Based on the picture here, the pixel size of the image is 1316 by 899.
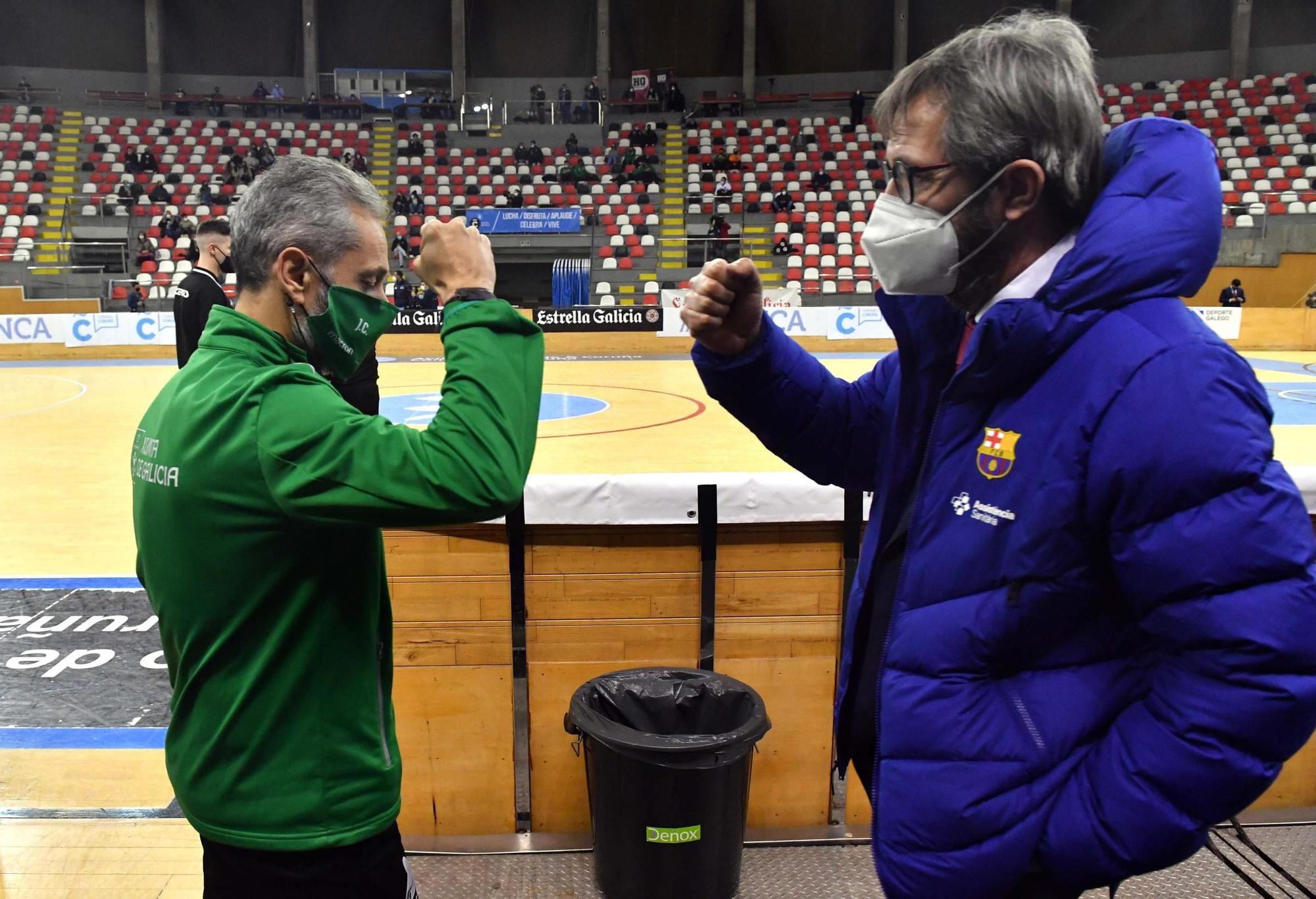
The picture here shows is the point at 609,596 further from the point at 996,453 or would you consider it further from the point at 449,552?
the point at 996,453

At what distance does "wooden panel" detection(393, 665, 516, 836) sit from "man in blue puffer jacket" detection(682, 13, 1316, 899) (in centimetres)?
174

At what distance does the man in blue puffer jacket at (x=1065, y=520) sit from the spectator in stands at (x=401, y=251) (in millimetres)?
21529

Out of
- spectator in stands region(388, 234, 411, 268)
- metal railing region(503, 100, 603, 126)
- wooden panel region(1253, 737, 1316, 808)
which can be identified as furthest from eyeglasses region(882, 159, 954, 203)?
metal railing region(503, 100, 603, 126)

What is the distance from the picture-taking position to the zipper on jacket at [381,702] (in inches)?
66.1

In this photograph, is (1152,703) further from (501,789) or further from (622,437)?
(622,437)

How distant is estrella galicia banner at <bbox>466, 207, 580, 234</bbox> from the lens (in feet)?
82.2

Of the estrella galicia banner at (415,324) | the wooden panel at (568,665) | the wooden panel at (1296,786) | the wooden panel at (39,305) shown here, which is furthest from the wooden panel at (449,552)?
the wooden panel at (39,305)

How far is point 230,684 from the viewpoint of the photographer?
156 centimetres

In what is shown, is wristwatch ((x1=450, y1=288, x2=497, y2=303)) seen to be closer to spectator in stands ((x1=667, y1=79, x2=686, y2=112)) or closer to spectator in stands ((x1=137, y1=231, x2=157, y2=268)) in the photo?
spectator in stands ((x1=137, y1=231, x2=157, y2=268))

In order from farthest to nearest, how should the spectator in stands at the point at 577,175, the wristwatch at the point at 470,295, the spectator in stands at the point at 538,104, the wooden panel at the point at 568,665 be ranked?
the spectator in stands at the point at 538,104, the spectator in stands at the point at 577,175, the wooden panel at the point at 568,665, the wristwatch at the point at 470,295

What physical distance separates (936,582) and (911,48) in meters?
32.3

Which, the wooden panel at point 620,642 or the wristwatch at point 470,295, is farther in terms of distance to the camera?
the wooden panel at point 620,642

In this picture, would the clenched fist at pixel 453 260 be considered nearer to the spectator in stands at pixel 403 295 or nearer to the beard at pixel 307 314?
the beard at pixel 307 314

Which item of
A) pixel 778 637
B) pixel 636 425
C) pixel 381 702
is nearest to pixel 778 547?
pixel 778 637
